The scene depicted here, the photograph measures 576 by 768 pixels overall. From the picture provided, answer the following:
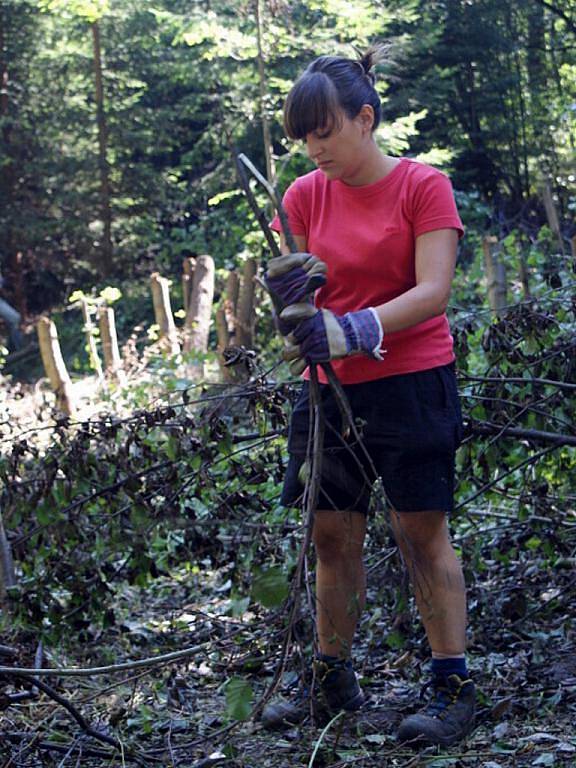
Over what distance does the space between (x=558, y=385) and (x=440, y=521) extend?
0.93m

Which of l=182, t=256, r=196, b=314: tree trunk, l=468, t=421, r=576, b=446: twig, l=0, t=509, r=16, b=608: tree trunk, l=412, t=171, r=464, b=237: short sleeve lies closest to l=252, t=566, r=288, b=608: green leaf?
l=412, t=171, r=464, b=237: short sleeve

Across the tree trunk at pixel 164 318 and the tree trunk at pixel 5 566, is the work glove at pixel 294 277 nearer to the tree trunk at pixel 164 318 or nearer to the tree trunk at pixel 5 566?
the tree trunk at pixel 5 566

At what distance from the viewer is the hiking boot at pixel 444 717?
2715 millimetres

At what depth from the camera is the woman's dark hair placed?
2598 millimetres

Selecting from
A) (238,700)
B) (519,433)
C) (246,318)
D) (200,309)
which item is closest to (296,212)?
(519,433)

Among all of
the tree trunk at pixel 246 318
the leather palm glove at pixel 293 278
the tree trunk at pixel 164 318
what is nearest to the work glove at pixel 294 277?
the leather palm glove at pixel 293 278

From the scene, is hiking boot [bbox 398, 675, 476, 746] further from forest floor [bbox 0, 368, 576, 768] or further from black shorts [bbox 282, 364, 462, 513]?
black shorts [bbox 282, 364, 462, 513]

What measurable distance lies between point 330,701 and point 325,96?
160 centimetres

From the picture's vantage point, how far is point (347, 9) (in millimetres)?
11344

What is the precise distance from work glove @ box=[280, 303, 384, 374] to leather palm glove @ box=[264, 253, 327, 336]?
0.03 m

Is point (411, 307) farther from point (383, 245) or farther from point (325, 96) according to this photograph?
point (325, 96)

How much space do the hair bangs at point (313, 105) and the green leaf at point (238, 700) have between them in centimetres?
132

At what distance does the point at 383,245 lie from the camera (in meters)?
2.66

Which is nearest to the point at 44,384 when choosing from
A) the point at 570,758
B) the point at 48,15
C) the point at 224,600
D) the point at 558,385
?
the point at 48,15
